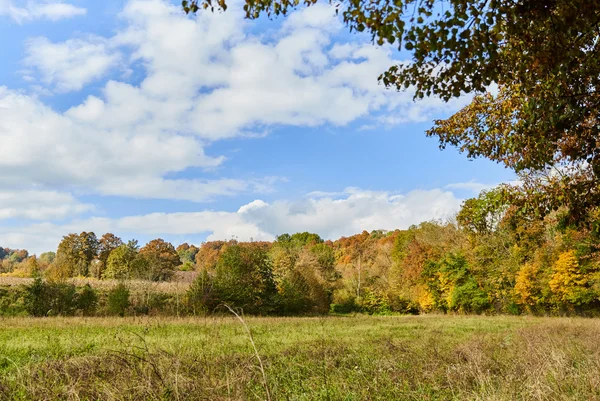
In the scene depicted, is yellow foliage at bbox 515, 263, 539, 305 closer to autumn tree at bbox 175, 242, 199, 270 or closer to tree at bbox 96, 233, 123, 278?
tree at bbox 96, 233, 123, 278

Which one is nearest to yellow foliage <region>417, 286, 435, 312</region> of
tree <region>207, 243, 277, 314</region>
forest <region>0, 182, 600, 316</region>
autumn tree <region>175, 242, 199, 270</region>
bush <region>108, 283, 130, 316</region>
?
forest <region>0, 182, 600, 316</region>

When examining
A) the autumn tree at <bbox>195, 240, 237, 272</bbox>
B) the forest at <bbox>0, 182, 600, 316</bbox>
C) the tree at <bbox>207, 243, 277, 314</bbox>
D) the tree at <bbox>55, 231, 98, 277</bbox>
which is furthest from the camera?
the autumn tree at <bbox>195, 240, 237, 272</bbox>

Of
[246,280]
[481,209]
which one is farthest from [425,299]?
[481,209]

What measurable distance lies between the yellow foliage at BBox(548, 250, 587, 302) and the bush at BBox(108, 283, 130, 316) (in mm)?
33419

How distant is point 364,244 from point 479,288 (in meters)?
49.4

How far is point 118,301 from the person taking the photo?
29547 millimetres

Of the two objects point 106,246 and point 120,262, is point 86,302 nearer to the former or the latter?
point 120,262

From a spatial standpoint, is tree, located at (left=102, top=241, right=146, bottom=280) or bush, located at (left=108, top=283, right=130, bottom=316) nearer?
bush, located at (left=108, top=283, right=130, bottom=316)

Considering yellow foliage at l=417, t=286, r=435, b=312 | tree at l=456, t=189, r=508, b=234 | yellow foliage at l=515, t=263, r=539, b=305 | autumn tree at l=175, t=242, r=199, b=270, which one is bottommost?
yellow foliage at l=417, t=286, r=435, b=312

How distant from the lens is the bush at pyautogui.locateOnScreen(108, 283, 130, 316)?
29.5 meters

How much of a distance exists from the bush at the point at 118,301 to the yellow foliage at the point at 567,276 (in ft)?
110

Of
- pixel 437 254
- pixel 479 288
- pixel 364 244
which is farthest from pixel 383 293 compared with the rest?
pixel 364 244

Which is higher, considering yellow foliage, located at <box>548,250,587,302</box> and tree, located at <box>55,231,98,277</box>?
tree, located at <box>55,231,98,277</box>

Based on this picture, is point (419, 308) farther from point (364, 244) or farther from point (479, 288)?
point (364, 244)
